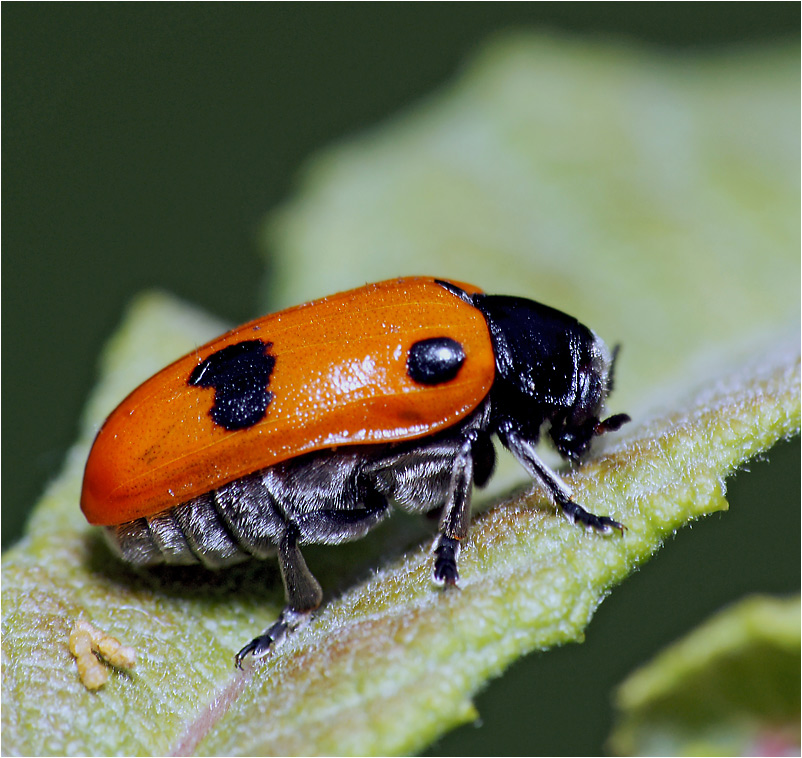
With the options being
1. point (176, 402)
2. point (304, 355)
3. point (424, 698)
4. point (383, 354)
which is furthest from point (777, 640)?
point (176, 402)

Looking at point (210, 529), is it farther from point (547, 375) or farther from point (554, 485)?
point (547, 375)

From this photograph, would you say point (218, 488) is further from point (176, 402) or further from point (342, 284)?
point (342, 284)

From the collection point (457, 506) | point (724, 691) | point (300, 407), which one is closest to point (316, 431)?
point (300, 407)

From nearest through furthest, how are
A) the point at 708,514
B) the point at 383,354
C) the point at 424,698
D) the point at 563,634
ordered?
the point at 424,698 < the point at 563,634 < the point at 708,514 < the point at 383,354

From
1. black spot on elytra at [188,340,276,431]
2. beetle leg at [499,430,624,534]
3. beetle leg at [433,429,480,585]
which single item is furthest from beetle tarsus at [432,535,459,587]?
black spot on elytra at [188,340,276,431]

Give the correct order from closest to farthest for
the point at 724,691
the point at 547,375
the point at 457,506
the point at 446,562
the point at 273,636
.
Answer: the point at 724,691, the point at 446,562, the point at 273,636, the point at 457,506, the point at 547,375

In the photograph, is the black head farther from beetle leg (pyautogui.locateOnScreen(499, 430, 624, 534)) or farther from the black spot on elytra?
the black spot on elytra
